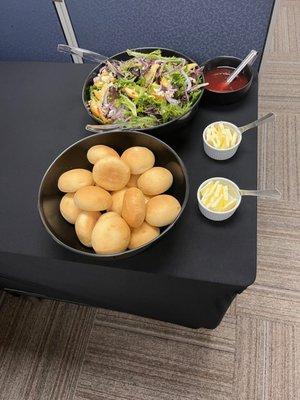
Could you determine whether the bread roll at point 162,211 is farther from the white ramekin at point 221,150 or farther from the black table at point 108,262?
the white ramekin at point 221,150

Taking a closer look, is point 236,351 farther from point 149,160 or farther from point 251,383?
point 149,160

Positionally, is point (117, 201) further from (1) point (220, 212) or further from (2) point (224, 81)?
(2) point (224, 81)

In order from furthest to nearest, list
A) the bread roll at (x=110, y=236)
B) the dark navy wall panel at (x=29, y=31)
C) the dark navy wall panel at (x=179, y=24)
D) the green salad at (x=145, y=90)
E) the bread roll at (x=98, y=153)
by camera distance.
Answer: the dark navy wall panel at (x=29, y=31)
the dark navy wall panel at (x=179, y=24)
the green salad at (x=145, y=90)
the bread roll at (x=98, y=153)
the bread roll at (x=110, y=236)

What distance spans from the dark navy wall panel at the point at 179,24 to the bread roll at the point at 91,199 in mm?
610

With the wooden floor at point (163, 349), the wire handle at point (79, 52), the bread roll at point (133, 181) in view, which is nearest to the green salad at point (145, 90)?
the wire handle at point (79, 52)

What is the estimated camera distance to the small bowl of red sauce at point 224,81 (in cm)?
79

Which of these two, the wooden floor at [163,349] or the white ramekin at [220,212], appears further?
the wooden floor at [163,349]

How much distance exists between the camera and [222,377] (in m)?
0.99

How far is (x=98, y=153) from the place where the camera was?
0.64 metres

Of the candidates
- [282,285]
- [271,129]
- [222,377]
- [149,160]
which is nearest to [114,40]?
[149,160]

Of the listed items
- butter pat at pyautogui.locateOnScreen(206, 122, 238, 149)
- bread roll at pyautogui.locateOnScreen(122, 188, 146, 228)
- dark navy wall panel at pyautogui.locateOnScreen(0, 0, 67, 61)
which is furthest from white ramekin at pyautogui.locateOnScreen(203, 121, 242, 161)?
dark navy wall panel at pyautogui.locateOnScreen(0, 0, 67, 61)

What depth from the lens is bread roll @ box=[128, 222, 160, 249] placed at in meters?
0.57

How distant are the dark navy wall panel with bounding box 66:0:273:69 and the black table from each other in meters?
0.15

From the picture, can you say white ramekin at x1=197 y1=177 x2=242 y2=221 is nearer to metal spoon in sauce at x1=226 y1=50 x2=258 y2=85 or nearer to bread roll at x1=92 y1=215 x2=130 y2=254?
bread roll at x1=92 y1=215 x2=130 y2=254
